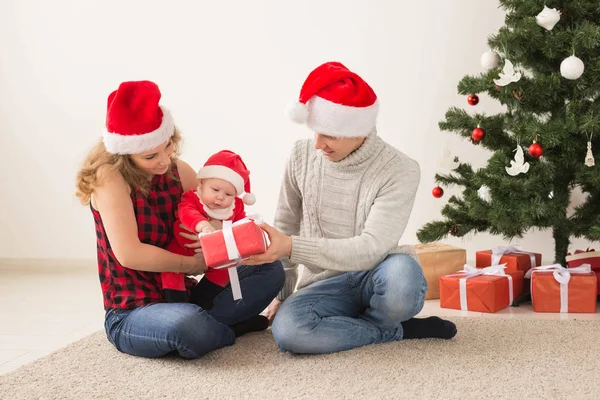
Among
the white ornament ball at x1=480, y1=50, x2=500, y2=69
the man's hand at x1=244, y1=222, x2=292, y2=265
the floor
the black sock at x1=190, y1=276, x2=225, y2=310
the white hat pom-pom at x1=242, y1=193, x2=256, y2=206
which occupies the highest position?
the white ornament ball at x1=480, y1=50, x2=500, y2=69

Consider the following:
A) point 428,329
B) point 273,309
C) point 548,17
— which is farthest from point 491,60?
point 273,309

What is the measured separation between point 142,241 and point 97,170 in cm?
23

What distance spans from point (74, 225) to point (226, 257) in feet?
7.25

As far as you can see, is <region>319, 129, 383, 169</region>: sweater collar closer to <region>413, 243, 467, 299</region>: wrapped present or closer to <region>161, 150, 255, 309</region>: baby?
<region>161, 150, 255, 309</region>: baby

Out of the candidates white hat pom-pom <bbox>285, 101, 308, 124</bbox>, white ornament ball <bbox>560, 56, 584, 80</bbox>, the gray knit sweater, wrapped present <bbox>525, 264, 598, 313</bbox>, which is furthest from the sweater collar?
wrapped present <bbox>525, 264, 598, 313</bbox>

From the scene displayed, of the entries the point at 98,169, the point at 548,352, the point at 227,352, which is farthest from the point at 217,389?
the point at 548,352

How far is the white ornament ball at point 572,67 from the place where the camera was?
8.13 ft

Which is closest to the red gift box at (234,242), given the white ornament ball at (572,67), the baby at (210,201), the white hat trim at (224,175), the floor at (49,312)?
the baby at (210,201)

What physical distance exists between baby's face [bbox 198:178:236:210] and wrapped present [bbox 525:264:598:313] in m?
1.21

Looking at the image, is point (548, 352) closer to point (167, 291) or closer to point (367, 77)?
point (167, 291)

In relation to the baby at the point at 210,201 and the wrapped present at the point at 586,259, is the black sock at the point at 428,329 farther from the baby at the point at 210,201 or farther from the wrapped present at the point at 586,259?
the wrapped present at the point at 586,259

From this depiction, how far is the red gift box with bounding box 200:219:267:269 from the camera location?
184cm

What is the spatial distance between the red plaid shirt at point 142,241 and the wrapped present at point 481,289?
110 cm

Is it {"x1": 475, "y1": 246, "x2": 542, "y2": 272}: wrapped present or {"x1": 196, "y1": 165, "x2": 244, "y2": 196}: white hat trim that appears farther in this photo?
{"x1": 475, "y1": 246, "x2": 542, "y2": 272}: wrapped present
